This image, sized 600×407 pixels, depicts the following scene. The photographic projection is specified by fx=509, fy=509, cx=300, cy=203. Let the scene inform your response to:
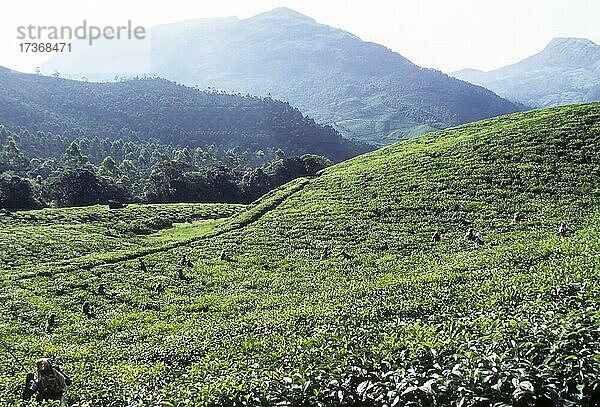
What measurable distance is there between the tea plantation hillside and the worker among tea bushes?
0.33 m

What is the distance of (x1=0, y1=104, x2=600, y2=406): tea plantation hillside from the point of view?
23.0 feet

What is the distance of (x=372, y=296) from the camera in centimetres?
1745

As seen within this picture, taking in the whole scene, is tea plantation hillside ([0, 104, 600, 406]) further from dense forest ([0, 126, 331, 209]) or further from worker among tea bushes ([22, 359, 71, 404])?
dense forest ([0, 126, 331, 209])

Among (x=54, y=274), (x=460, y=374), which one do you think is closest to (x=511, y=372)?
(x=460, y=374)

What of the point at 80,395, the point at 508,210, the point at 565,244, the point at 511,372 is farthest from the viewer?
the point at 508,210

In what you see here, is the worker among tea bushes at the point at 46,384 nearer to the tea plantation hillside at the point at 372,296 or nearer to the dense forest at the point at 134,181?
the tea plantation hillside at the point at 372,296

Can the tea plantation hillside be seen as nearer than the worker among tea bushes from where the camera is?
Yes

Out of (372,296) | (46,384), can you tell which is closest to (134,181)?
(372,296)

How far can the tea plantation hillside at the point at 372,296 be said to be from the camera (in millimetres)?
6996

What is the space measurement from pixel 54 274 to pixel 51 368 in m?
22.1

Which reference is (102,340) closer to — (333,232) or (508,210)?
(333,232)

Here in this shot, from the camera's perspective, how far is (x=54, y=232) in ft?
151

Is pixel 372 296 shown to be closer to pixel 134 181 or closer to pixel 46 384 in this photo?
pixel 46 384

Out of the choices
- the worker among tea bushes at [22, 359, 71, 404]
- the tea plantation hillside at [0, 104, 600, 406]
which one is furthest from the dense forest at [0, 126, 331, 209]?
the worker among tea bushes at [22, 359, 71, 404]
